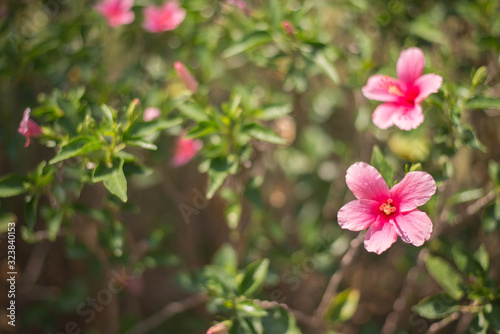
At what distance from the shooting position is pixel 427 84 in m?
1.21

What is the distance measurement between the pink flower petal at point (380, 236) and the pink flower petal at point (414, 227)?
0.02 meters

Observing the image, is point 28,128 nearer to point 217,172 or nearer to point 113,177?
point 113,177

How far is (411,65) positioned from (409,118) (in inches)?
6.9

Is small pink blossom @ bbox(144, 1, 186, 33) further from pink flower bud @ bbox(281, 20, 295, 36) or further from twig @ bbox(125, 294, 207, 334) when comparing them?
twig @ bbox(125, 294, 207, 334)

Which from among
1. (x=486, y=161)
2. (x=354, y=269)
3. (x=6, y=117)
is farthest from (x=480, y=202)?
(x=6, y=117)

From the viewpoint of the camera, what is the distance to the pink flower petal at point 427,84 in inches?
45.9

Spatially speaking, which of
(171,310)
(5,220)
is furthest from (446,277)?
(5,220)

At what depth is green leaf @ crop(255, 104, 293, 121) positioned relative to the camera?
1446 mm

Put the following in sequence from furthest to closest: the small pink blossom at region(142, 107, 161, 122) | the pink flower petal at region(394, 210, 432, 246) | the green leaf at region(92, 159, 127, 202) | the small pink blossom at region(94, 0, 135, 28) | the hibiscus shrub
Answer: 1. the small pink blossom at region(94, 0, 135, 28)
2. the small pink blossom at region(142, 107, 161, 122)
3. the hibiscus shrub
4. the green leaf at region(92, 159, 127, 202)
5. the pink flower petal at region(394, 210, 432, 246)

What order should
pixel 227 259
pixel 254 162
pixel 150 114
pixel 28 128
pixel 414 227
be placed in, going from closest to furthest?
pixel 414 227 → pixel 28 128 → pixel 150 114 → pixel 227 259 → pixel 254 162

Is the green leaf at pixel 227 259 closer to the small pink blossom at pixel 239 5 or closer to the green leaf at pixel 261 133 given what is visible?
the green leaf at pixel 261 133

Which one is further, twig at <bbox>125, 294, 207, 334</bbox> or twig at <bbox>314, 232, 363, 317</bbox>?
twig at <bbox>125, 294, 207, 334</bbox>

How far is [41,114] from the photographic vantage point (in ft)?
4.77

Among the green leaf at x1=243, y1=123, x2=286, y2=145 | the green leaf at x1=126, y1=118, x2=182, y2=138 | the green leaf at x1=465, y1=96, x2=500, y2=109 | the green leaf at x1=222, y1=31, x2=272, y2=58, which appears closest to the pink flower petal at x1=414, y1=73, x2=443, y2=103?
the green leaf at x1=465, y1=96, x2=500, y2=109
